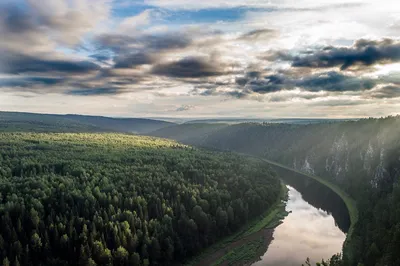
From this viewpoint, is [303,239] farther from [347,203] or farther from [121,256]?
[121,256]

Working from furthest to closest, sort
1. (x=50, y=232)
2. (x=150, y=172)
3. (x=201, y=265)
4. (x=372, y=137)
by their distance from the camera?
(x=372, y=137) < (x=150, y=172) < (x=201, y=265) < (x=50, y=232)

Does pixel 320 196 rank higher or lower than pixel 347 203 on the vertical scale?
lower

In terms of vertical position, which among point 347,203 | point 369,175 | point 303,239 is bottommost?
point 303,239

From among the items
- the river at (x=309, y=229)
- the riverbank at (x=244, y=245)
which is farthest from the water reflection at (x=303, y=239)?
the riverbank at (x=244, y=245)

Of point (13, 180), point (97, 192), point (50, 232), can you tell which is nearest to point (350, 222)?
point (97, 192)

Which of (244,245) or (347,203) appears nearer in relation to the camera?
(244,245)

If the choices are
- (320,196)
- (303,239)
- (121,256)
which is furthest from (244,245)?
(320,196)

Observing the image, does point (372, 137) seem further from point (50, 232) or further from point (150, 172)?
point (50, 232)
